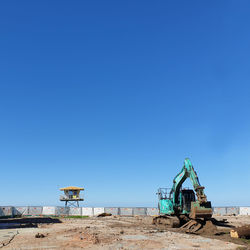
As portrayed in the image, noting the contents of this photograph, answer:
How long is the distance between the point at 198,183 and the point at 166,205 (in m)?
6.14

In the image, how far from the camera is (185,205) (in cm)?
2411

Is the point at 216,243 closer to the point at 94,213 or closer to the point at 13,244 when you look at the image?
the point at 13,244

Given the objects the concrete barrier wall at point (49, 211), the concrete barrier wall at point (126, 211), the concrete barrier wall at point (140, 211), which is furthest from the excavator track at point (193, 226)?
the concrete barrier wall at point (49, 211)

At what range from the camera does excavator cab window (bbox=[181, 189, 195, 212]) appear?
2406cm

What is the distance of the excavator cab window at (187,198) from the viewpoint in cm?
2406

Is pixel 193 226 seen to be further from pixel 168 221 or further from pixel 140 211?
pixel 140 211

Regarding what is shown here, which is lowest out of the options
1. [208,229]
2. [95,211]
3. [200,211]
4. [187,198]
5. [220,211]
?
[208,229]

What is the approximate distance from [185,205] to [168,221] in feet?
8.13

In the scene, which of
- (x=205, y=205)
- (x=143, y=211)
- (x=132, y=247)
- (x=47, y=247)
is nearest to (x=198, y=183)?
(x=205, y=205)

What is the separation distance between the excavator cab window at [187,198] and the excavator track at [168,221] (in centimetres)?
136

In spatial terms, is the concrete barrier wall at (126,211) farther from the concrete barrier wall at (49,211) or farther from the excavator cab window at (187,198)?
the excavator cab window at (187,198)

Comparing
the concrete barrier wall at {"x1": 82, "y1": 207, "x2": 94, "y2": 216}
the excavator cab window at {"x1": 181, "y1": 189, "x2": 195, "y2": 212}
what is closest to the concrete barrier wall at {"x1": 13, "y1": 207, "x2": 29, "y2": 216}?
the concrete barrier wall at {"x1": 82, "y1": 207, "x2": 94, "y2": 216}

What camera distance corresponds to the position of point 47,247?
1402 centimetres

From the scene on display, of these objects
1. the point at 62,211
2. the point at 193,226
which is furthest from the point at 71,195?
the point at 193,226
